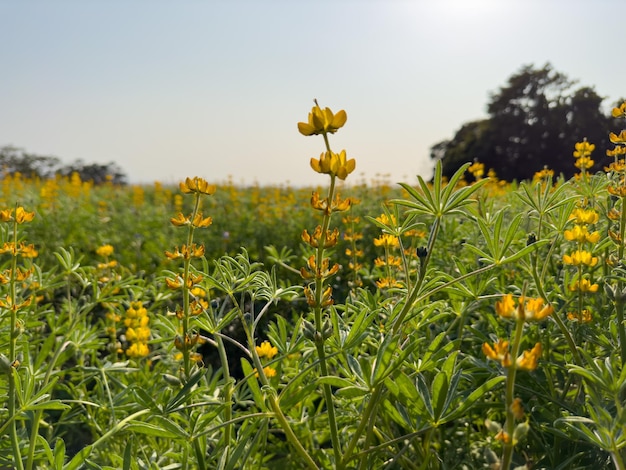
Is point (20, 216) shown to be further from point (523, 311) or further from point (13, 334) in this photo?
point (523, 311)

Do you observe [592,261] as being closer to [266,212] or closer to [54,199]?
[266,212]

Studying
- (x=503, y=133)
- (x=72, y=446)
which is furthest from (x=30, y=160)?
(x=72, y=446)

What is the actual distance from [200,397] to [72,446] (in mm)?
Answer: 1402

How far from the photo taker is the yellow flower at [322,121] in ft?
2.83

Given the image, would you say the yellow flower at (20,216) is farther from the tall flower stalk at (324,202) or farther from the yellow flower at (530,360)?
the yellow flower at (530,360)

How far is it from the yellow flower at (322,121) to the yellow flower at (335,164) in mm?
46

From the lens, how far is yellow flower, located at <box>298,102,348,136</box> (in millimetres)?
863

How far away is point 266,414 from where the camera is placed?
Answer: 0.94m

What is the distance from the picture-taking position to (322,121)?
2.85ft

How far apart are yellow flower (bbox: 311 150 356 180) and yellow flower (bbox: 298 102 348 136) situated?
0.05 m

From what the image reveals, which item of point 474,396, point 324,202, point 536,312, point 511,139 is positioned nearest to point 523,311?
point 536,312

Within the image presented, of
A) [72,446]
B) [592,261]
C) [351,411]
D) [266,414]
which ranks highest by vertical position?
[592,261]

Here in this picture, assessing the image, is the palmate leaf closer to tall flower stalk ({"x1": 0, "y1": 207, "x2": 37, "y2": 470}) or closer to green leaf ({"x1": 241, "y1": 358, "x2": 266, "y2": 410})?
green leaf ({"x1": 241, "y1": 358, "x2": 266, "y2": 410})

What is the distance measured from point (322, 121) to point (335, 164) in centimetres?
8
